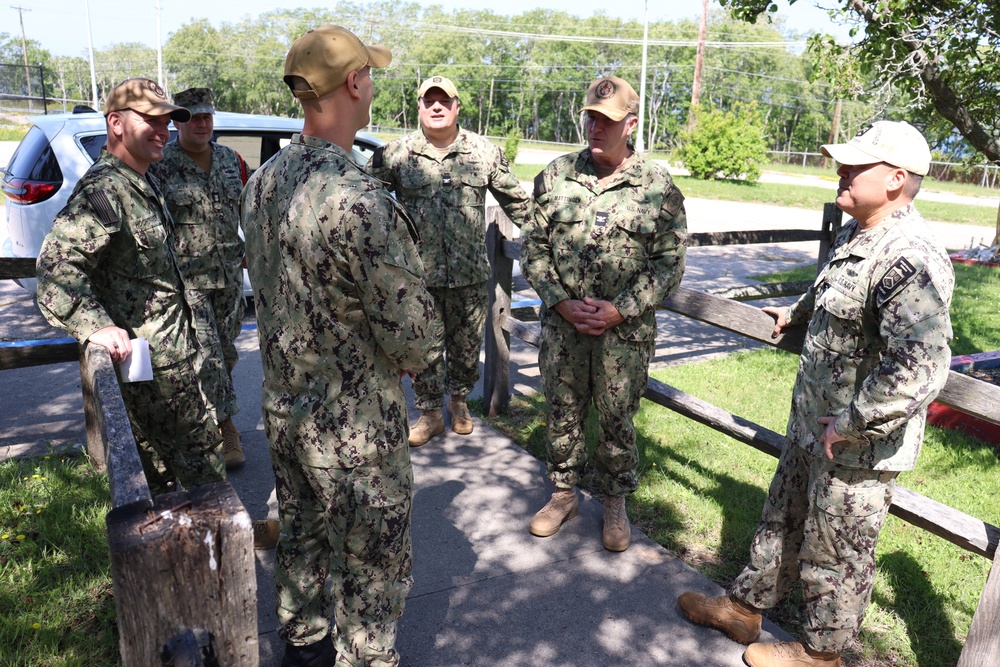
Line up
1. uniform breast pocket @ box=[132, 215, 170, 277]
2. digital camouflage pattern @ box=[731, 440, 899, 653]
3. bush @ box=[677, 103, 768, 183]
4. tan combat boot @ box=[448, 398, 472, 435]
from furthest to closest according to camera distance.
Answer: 1. bush @ box=[677, 103, 768, 183]
2. tan combat boot @ box=[448, 398, 472, 435]
3. uniform breast pocket @ box=[132, 215, 170, 277]
4. digital camouflage pattern @ box=[731, 440, 899, 653]

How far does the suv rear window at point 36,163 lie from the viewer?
656 cm

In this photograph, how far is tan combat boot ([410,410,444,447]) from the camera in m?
4.70

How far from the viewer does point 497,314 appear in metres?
5.15

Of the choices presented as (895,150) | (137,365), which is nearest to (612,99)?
(895,150)

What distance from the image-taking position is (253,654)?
51.0 inches

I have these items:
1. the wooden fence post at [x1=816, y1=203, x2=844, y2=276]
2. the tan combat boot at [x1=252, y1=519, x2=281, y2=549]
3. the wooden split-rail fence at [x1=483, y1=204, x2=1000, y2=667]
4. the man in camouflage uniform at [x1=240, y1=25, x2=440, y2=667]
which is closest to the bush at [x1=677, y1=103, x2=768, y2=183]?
the wooden split-rail fence at [x1=483, y1=204, x2=1000, y2=667]

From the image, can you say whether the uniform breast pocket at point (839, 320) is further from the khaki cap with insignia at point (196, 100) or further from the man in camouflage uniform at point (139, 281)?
the khaki cap with insignia at point (196, 100)

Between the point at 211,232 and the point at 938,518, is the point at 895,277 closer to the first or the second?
the point at 938,518

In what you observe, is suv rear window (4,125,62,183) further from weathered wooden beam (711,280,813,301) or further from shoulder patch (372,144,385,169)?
weathered wooden beam (711,280,813,301)

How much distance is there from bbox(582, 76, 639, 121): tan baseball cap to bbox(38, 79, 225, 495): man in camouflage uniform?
167cm

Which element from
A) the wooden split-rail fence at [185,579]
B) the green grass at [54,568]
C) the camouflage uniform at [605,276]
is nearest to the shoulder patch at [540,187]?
the camouflage uniform at [605,276]

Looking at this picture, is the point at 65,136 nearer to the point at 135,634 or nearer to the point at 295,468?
the point at 295,468

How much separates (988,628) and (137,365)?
2.80 m

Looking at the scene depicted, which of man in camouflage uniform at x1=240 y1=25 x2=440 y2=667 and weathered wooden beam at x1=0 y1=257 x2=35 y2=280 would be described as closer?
man in camouflage uniform at x1=240 y1=25 x2=440 y2=667
